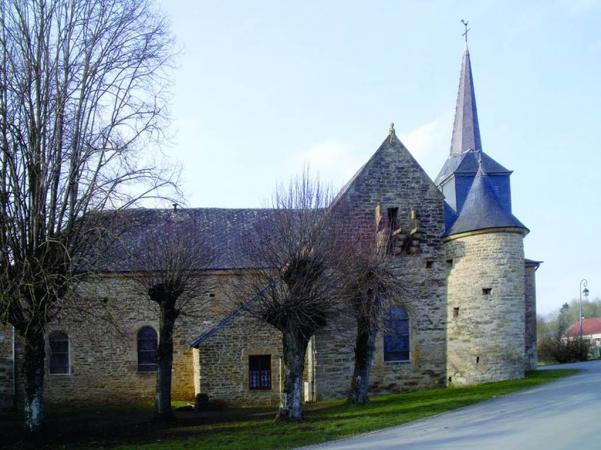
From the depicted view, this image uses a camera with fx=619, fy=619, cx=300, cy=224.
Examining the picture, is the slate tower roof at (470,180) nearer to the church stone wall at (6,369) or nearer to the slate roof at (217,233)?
the slate roof at (217,233)

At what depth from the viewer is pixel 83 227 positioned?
55.1ft

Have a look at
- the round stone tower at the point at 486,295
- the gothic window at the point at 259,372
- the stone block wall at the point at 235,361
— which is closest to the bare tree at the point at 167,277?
the stone block wall at the point at 235,361

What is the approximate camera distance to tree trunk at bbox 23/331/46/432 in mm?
16078

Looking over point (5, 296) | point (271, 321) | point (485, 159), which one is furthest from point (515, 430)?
point (485, 159)

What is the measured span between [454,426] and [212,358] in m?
11.0

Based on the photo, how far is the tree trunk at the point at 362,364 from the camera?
66.4ft

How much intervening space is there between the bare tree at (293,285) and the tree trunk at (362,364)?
191cm

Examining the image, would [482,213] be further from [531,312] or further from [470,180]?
[531,312]

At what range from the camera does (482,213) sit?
22891 millimetres

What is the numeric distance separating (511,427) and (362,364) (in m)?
7.15

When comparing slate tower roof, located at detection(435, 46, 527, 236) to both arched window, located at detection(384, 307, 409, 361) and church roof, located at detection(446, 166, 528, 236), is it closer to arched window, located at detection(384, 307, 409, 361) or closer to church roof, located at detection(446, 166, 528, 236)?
church roof, located at detection(446, 166, 528, 236)

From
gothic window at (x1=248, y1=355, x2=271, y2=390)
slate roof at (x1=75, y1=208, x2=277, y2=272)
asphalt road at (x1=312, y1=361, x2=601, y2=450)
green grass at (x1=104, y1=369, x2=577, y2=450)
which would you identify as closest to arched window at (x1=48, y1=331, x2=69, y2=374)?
slate roof at (x1=75, y1=208, x2=277, y2=272)

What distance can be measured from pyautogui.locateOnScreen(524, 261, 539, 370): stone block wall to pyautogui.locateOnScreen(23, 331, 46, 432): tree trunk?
748 inches

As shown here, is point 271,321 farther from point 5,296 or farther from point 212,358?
point 5,296
